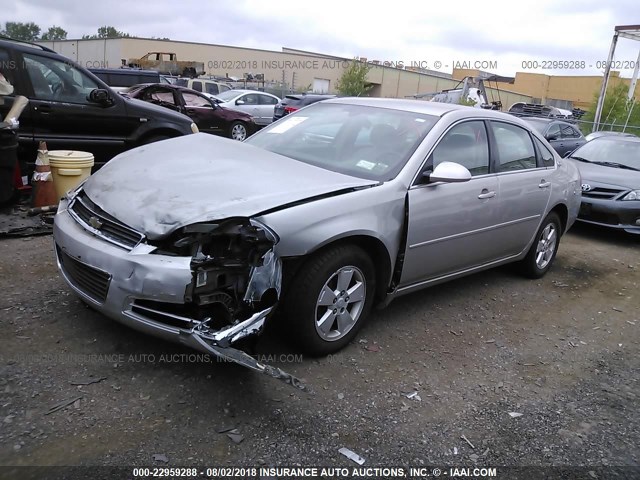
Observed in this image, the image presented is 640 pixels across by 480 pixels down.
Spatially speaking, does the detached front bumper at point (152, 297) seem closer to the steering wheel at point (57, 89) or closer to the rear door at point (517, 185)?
the rear door at point (517, 185)

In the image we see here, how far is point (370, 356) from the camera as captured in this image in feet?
11.7

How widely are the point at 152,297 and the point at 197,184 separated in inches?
31.1

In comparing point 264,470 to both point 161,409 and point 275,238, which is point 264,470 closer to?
point 161,409

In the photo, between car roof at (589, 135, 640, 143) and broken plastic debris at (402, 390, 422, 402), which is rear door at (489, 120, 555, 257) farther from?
car roof at (589, 135, 640, 143)

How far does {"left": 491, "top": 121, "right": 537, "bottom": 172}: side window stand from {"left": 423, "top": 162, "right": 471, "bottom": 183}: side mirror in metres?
0.98

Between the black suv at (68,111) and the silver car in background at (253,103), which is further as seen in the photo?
the silver car in background at (253,103)

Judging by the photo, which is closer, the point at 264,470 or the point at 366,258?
the point at 264,470

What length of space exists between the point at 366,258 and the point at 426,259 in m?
0.67

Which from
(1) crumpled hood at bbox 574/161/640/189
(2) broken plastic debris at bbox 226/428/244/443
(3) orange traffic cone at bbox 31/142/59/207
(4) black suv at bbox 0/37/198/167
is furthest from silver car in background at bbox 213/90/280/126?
(2) broken plastic debris at bbox 226/428/244/443

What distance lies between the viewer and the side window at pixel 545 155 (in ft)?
17.0

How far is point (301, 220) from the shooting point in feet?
10.0

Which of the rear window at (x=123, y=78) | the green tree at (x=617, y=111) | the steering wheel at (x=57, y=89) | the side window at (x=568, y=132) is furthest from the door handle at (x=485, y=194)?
the green tree at (x=617, y=111)

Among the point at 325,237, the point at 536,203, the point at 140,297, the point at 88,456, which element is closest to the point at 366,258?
the point at 325,237

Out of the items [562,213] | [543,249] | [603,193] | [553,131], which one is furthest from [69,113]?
[553,131]
